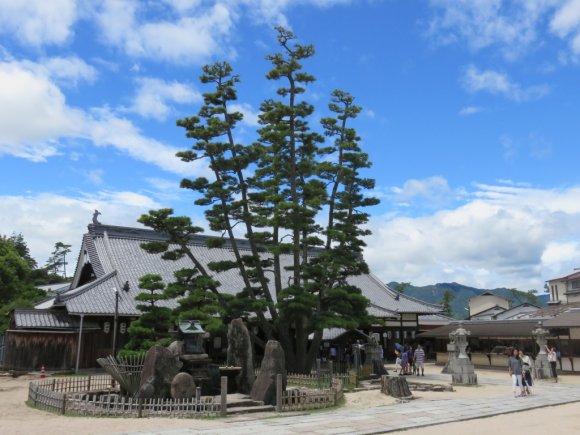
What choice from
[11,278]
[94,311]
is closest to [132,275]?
[94,311]

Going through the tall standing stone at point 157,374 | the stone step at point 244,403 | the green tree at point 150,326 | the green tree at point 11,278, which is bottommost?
the stone step at point 244,403

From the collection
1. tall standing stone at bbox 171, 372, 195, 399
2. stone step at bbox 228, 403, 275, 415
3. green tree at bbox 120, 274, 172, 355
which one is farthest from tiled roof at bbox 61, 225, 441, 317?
stone step at bbox 228, 403, 275, 415

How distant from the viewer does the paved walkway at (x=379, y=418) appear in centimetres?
1095

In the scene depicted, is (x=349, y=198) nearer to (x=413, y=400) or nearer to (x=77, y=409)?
(x=413, y=400)

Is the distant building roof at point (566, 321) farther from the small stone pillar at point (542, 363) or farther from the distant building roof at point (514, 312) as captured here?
the distant building roof at point (514, 312)

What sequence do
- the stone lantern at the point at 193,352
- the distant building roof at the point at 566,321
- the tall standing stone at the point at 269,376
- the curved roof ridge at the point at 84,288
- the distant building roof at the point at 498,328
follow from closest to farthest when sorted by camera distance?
the tall standing stone at the point at 269,376
the stone lantern at the point at 193,352
the curved roof ridge at the point at 84,288
the distant building roof at the point at 566,321
the distant building roof at the point at 498,328

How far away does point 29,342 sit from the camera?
931 inches

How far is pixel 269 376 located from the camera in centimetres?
1439

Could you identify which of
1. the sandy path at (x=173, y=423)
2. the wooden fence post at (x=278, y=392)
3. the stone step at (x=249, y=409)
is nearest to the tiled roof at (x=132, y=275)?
the sandy path at (x=173, y=423)

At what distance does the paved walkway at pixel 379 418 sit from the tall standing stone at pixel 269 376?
1.47m

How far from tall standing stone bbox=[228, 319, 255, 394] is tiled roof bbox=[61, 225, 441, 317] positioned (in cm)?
926

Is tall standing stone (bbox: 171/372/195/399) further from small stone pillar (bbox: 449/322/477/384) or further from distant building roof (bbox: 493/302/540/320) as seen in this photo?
distant building roof (bbox: 493/302/540/320)

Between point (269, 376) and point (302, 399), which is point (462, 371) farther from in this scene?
point (269, 376)

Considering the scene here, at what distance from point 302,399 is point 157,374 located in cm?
406
